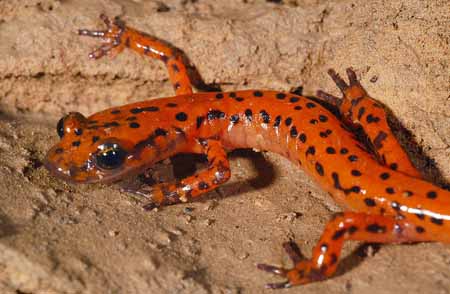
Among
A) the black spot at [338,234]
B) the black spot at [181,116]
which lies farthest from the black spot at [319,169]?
the black spot at [181,116]

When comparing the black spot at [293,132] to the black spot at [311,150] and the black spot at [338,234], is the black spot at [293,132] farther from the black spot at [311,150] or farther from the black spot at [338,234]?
the black spot at [338,234]

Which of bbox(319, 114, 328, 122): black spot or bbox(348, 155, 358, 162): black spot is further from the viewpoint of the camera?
bbox(319, 114, 328, 122): black spot

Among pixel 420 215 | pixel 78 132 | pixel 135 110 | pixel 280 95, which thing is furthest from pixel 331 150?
pixel 78 132

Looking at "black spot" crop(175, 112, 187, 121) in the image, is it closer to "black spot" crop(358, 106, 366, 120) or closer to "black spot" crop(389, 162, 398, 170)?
"black spot" crop(358, 106, 366, 120)

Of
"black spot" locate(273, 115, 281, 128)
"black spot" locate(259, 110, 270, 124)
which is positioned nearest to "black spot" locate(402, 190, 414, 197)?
"black spot" locate(273, 115, 281, 128)

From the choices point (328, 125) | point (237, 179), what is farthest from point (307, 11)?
point (237, 179)

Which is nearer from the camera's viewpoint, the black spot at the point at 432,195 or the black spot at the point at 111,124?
the black spot at the point at 432,195
